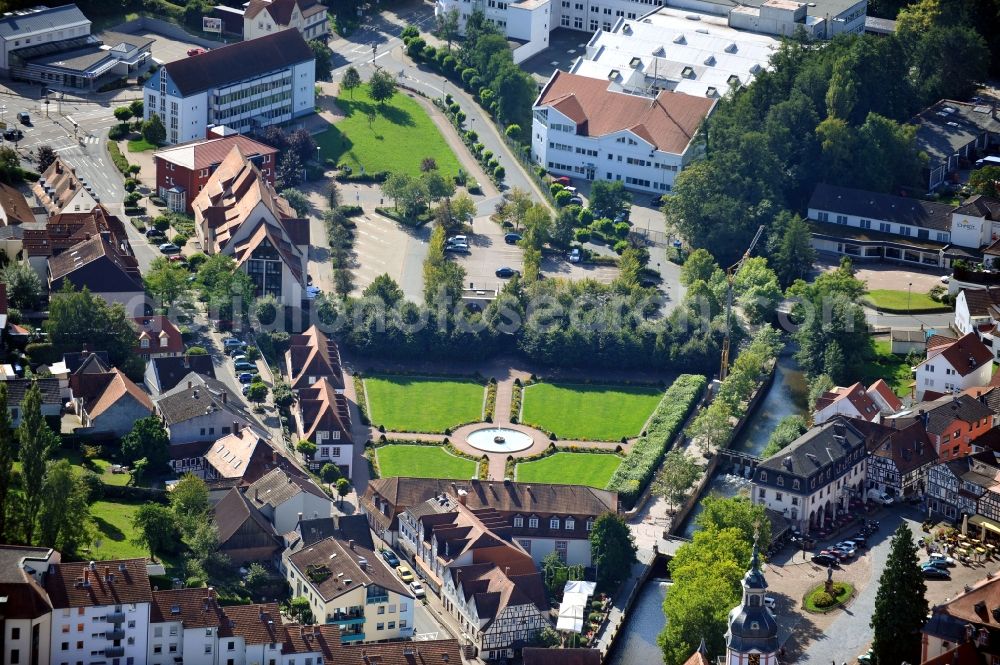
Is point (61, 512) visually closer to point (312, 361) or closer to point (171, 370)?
point (171, 370)

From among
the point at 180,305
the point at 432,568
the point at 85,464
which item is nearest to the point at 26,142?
the point at 180,305

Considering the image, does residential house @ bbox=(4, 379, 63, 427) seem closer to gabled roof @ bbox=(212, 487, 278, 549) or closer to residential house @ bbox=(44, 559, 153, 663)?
gabled roof @ bbox=(212, 487, 278, 549)

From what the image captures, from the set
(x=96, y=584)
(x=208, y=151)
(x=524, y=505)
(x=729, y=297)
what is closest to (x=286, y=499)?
(x=524, y=505)

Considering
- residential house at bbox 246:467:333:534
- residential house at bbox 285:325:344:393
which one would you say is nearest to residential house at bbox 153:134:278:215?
residential house at bbox 285:325:344:393

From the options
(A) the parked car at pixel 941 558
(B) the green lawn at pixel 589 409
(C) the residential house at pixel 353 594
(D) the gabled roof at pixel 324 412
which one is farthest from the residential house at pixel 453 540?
(A) the parked car at pixel 941 558

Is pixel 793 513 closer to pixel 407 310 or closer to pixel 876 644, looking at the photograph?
pixel 876 644

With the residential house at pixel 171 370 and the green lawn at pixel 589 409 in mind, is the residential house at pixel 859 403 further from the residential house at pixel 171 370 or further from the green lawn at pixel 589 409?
the residential house at pixel 171 370
